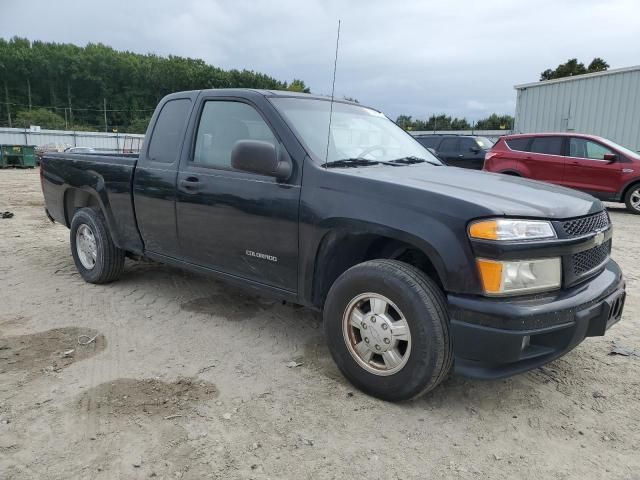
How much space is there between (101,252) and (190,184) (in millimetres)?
1591

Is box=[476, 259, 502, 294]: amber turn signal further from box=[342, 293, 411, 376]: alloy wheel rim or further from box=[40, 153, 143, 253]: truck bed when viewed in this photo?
box=[40, 153, 143, 253]: truck bed

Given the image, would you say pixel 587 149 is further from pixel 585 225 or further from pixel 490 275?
pixel 490 275

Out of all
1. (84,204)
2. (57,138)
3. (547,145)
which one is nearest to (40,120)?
(57,138)

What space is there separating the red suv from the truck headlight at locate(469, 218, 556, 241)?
8.88 metres

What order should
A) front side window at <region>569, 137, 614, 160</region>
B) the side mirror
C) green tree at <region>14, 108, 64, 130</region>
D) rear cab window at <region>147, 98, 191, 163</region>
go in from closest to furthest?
the side mirror < rear cab window at <region>147, 98, 191, 163</region> < front side window at <region>569, 137, 614, 160</region> < green tree at <region>14, 108, 64, 130</region>

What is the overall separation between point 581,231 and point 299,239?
5.30 ft

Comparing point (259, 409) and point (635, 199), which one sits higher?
point (635, 199)

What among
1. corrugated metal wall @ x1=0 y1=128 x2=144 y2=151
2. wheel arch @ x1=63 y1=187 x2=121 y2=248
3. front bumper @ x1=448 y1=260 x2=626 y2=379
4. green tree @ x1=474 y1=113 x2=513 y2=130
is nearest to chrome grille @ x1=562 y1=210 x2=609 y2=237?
front bumper @ x1=448 y1=260 x2=626 y2=379

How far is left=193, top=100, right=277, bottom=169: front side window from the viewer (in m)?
3.57

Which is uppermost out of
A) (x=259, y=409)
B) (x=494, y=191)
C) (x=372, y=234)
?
(x=494, y=191)

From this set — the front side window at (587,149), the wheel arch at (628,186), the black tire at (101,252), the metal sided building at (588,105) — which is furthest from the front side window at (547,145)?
the black tire at (101,252)

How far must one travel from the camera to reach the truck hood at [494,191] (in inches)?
102

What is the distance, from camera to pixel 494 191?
284 cm

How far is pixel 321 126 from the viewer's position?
3506 millimetres
